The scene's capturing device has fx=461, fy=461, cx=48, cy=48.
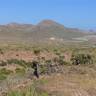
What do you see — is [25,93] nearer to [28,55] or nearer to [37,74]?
[37,74]

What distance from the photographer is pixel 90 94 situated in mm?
17969

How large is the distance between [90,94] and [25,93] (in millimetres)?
4091

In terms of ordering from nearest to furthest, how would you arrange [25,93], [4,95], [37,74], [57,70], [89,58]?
[25,93] → [4,95] → [37,74] → [57,70] → [89,58]

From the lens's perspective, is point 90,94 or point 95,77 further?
point 95,77

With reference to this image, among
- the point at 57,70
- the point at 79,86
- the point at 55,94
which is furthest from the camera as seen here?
the point at 57,70

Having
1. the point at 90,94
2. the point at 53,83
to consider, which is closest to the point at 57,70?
the point at 53,83

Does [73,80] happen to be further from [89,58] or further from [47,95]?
[89,58]

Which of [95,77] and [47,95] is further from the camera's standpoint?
[95,77]

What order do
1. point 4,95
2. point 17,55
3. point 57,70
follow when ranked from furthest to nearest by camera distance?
point 17,55 → point 57,70 → point 4,95

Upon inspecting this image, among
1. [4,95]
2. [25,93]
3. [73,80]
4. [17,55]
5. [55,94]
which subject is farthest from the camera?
[17,55]

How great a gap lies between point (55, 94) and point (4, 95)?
2.23m

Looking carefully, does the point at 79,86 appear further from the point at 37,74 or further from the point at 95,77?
the point at 37,74

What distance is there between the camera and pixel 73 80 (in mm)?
21516

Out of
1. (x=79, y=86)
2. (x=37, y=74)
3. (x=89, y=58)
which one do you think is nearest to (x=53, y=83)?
(x=79, y=86)
